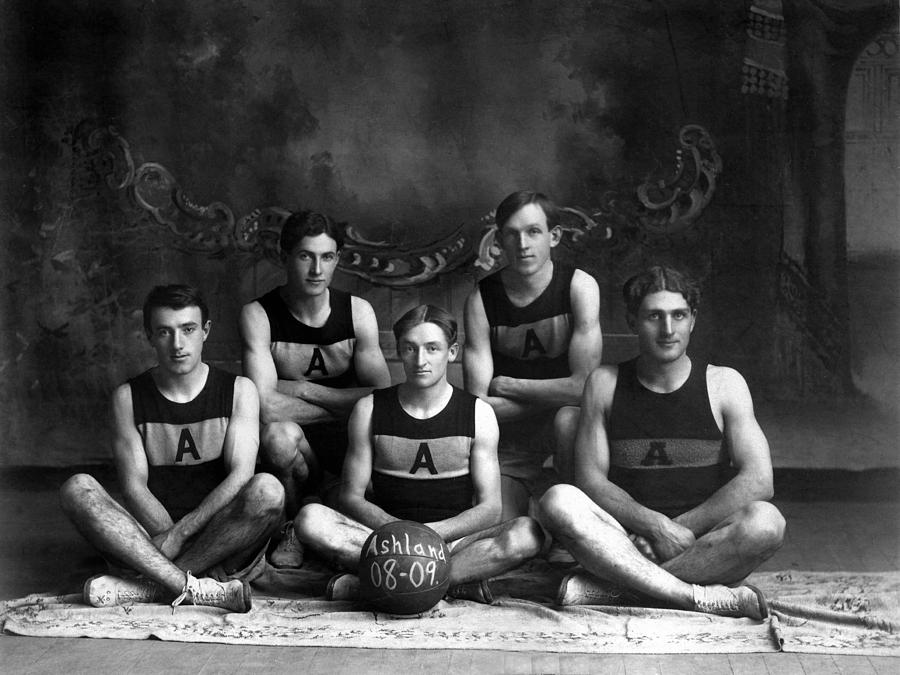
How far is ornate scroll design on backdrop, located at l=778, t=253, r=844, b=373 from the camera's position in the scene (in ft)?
23.1

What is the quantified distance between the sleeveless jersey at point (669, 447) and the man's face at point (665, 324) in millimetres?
161

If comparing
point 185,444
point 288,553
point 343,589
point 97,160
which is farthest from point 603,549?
point 97,160

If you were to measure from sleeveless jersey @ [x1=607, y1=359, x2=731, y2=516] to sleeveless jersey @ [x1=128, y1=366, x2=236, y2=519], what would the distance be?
1965mm

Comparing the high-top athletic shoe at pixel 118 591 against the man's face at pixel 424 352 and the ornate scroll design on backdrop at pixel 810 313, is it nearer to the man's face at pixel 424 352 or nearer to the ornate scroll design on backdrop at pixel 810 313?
the man's face at pixel 424 352

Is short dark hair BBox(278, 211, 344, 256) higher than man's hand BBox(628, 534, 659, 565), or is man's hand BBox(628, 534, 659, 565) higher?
short dark hair BBox(278, 211, 344, 256)

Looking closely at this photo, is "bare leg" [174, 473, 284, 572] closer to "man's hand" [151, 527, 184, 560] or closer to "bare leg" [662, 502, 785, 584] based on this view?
"man's hand" [151, 527, 184, 560]

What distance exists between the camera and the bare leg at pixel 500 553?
5.95 metres

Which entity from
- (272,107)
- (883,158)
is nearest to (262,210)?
(272,107)

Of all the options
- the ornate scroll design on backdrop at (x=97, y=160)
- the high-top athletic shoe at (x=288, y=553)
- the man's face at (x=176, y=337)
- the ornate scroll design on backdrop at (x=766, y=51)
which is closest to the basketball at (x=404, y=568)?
the high-top athletic shoe at (x=288, y=553)

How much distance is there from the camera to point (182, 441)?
6.31 metres

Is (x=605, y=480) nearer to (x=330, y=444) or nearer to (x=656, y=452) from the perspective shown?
(x=656, y=452)

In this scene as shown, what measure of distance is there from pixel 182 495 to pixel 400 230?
200 centimetres

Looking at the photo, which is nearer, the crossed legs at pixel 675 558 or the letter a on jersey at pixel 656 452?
the crossed legs at pixel 675 558

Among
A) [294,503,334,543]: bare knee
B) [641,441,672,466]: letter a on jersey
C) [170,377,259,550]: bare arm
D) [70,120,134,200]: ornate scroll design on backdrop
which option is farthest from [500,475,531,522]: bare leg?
[70,120,134,200]: ornate scroll design on backdrop
